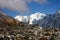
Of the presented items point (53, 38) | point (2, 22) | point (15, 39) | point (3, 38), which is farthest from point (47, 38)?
point (2, 22)

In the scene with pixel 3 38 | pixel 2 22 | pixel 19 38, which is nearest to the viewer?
pixel 3 38

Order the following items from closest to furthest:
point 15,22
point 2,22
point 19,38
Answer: point 19,38 → point 2,22 → point 15,22

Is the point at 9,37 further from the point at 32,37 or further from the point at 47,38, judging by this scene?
the point at 47,38

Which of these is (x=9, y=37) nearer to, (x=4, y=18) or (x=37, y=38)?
(x=37, y=38)

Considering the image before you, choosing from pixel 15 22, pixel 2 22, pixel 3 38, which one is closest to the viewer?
pixel 3 38

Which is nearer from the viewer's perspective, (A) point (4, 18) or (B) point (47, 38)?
(B) point (47, 38)

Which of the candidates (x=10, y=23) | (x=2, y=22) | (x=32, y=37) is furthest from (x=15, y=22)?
(x=32, y=37)

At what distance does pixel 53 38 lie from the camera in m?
25.6

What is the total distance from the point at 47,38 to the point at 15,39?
445 centimetres

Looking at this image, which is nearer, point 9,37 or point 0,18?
point 9,37

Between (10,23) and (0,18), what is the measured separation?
261cm

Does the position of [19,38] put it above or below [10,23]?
below

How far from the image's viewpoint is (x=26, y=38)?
25.3 meters

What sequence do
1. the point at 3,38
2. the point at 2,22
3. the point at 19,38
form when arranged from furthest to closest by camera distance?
the point at 2,22 < the point at 19,38 < the point at 3,38
